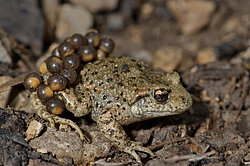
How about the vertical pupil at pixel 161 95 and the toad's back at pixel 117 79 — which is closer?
the vertical pupil at pixel 161 95

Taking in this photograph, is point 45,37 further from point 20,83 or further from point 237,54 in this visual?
point 237,54

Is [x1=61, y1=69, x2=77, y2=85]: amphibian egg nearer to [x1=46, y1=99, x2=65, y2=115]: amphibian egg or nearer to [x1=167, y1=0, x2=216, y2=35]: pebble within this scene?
[x1=46, y1=99, x2=65, y2=115]: amphibian egg

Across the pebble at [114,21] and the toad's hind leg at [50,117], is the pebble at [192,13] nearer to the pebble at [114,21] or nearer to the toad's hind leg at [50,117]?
the pebble at [114,21]

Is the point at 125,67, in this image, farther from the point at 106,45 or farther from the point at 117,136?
the point at 117,136

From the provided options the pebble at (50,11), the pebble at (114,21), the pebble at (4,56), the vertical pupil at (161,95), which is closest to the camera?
the vertical pupil at (161,95)

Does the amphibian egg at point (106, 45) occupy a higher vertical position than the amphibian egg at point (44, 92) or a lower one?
higher

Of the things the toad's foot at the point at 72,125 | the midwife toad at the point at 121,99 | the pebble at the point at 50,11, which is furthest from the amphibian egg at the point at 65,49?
the pebble at the point at 50,11

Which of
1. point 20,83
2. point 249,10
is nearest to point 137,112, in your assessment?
point 20,83
